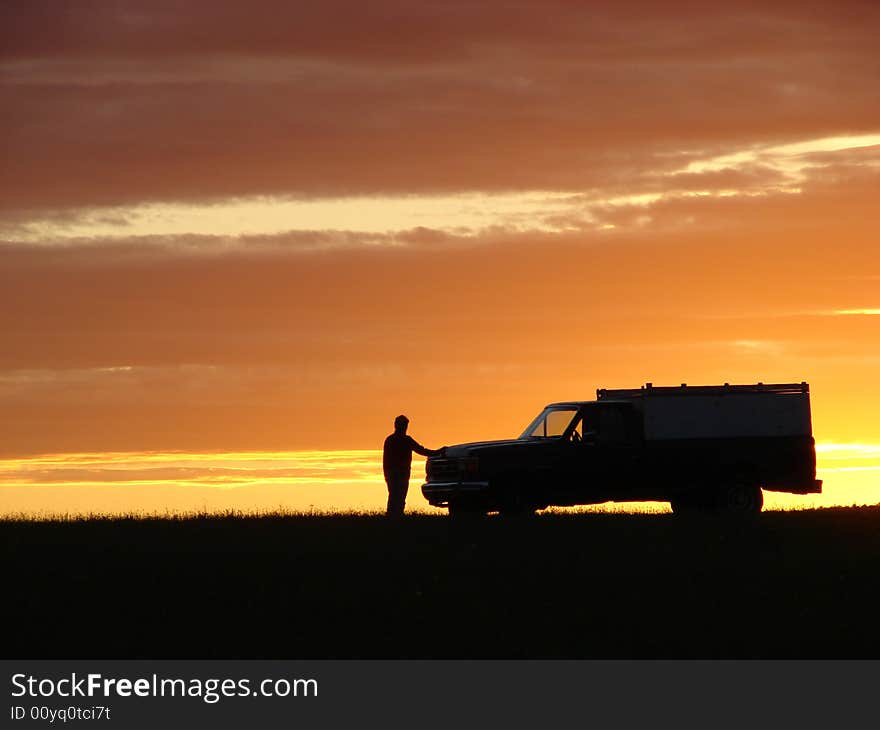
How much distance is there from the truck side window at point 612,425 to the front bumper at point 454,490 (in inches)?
116

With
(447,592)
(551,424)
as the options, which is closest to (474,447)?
(551,424)

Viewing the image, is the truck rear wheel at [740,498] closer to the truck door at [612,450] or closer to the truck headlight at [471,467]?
the truck door at [612,450]

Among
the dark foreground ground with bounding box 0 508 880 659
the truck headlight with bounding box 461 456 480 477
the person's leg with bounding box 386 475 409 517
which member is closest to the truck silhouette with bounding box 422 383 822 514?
the truck headlight with bounding box 461 456 480 477

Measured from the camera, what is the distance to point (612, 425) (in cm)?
3384

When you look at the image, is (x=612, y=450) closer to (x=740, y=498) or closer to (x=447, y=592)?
(x=740, y=498)

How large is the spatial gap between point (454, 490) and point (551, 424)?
2.65 m

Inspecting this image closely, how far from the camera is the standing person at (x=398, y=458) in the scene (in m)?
32.2

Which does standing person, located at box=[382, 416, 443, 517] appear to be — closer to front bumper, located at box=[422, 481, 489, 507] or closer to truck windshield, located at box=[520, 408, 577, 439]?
front bumper, located at box=[422, 481, 489, 507]

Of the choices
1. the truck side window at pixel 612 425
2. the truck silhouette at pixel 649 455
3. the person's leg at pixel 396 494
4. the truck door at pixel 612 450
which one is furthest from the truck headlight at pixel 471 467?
the truck side window at pixel 612 425

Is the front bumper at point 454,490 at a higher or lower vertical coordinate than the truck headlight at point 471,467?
lower

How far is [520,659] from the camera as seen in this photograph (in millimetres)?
19625
